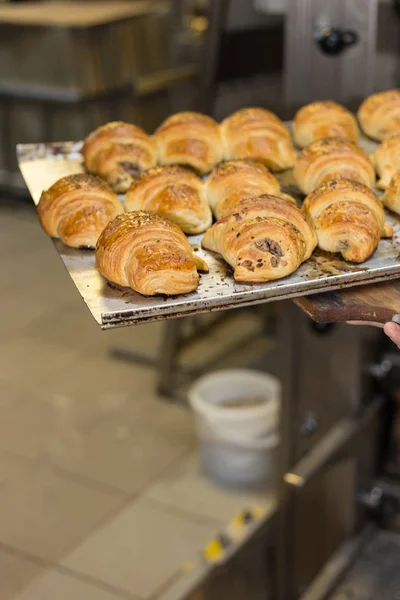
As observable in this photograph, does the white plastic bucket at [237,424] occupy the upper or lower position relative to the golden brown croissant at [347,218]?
lower

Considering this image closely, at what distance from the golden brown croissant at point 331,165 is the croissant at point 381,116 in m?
0.25

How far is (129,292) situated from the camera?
1237 mm

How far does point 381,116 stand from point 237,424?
4.31 ft

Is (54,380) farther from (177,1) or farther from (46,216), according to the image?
(177,1)

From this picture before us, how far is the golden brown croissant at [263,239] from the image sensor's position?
1247 millimetres

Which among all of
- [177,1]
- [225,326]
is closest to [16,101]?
[177,1]

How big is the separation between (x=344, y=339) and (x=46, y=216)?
1.13 m

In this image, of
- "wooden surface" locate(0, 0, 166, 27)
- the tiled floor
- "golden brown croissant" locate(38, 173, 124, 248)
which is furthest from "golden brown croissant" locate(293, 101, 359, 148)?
"wooden surface" locate(0, 0, 166, 27)

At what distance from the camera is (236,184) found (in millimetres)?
1557

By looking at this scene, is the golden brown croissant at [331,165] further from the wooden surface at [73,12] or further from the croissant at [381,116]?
the wooden surface at [73,12]

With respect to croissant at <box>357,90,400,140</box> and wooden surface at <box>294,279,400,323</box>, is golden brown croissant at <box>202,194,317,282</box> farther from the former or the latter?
croissant at <box>357,90,400,140</box>

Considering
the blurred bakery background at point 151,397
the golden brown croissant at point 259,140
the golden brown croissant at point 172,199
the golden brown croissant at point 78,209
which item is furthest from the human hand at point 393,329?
the blurred bakery background at point 151,397

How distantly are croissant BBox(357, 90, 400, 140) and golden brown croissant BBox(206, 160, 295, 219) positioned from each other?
1.40 ft

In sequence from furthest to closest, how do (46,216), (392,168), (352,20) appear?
(352,20)
(392,168)
(46,216)
